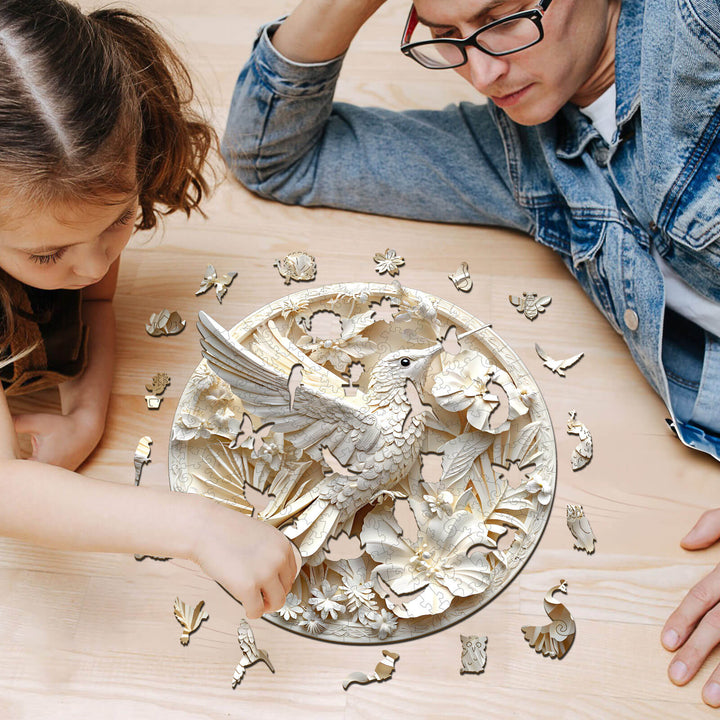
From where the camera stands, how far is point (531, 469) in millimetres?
684

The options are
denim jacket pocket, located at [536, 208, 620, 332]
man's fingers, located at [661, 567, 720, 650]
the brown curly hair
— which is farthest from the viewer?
denim jacket pocket, located at [536, 208, 620, 332]

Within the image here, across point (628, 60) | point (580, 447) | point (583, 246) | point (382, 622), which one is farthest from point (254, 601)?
point (628, 60)

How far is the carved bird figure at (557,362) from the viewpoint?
2.48ft

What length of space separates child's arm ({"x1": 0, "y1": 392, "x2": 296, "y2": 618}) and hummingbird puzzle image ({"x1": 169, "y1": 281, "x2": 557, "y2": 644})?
50 millimetres

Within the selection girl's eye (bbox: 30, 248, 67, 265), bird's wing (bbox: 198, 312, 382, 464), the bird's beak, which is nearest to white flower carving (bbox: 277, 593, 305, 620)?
bird's wing (bbox: 198, 312, 382, 464)

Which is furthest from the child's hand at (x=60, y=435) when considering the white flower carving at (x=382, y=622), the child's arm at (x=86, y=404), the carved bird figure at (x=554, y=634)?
the carved bird figure at (x=554, y=634)

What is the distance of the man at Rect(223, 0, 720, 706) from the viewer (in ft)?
2.07

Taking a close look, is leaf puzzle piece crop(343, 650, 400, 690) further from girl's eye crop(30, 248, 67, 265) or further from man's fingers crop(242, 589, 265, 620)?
girl's eye crop(30, 248, 67, 265)

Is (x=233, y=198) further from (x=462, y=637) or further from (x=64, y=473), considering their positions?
(x=462, y=637)

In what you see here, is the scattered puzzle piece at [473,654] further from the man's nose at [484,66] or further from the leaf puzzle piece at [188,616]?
the man's nose at [484,66]

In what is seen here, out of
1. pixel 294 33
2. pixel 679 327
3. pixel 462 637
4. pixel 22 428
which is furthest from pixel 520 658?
pixel 294 33

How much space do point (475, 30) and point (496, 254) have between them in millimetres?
280

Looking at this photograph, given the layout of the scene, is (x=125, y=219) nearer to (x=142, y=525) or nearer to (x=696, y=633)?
(x=142, y=525)

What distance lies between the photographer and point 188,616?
2.10ft
